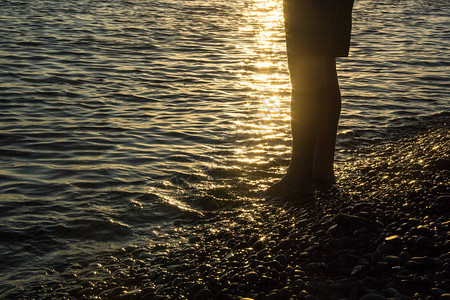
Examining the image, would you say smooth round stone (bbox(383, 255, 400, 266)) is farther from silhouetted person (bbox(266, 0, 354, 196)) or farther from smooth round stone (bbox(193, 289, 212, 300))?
silhouetted person (bbox(266, 0, 354, 196))

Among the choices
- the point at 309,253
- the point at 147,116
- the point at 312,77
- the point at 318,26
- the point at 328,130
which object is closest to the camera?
the point at 309,253

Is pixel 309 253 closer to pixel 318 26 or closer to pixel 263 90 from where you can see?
pixel 318 26

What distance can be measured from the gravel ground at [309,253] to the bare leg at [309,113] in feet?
0.63

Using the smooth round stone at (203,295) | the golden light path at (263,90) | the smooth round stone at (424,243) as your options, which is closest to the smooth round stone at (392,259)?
the smooth round stone at (424,243)

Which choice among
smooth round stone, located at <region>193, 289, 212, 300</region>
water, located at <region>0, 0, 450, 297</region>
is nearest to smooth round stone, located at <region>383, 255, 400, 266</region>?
smooth round stone, located at <region>193, 289, 212, 300</region>

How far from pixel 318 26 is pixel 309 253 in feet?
4.75

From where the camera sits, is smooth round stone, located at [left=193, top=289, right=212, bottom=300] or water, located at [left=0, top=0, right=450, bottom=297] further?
water, located at [left=0, top=0, right=450, bottom=297]

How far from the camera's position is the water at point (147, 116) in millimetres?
4426

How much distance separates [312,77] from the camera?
159 inches

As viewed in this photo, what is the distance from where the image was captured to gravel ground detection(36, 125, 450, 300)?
9.82 feet

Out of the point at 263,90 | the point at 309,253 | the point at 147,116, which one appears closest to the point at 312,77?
the point at 309,253

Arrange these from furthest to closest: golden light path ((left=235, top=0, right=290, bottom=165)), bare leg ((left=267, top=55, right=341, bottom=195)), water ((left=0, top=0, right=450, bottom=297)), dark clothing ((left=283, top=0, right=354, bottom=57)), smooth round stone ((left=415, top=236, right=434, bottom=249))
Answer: golden light path ((left=235, top=0, right=290, bottom=165)), water ((left=0, top=0, right=450, bottom=297)), bare leg ((left=267, top=55, right=341, bottom=195)), dark clothing ((left=283, top=0, right=354, bottom=57)), smooth round stone ((left=415, top=236, right=434, bottom=249))

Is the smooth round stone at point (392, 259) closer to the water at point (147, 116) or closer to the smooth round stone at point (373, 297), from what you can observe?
the smooth round stone at point (373, 297)

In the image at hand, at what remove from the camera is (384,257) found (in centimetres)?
314
